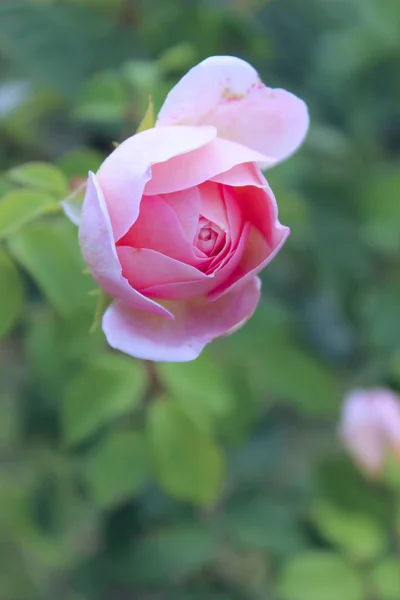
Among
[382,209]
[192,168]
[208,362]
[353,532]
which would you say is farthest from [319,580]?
[192,168]

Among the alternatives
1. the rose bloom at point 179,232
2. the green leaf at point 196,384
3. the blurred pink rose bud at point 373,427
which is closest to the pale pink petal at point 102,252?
the rose bloom at point 179,232

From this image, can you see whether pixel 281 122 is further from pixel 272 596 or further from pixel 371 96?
pixel 272 596

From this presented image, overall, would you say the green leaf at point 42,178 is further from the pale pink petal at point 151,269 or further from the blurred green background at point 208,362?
the pale pink petal at point 151,269

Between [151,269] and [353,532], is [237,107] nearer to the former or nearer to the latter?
[151,269]

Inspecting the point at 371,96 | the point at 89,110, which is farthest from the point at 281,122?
the point at 371,96

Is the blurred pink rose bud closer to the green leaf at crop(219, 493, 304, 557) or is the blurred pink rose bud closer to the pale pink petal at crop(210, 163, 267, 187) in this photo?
the green leaf at crop(219, 493, 304, 557)

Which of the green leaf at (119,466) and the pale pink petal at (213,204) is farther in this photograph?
the green leaf at (119,466)
